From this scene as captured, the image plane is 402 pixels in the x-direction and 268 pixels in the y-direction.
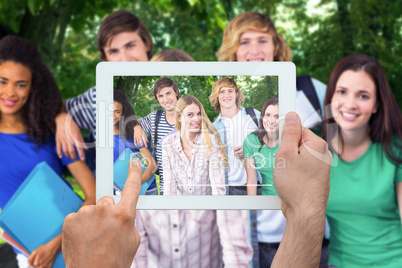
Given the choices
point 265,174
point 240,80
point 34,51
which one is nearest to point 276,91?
point 240,80

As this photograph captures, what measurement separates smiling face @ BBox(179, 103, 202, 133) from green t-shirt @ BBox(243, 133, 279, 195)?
0.15 meters

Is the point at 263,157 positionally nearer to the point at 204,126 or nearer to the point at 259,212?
the point at 204,126

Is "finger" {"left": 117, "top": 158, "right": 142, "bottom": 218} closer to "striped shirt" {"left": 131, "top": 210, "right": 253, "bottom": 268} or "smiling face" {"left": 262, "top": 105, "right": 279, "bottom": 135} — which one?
"smiling face" {"left": 262, "top": 105, "right": 279, "bottom": 135}

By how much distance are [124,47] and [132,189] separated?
5.03 feet

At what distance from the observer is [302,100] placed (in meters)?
2.11

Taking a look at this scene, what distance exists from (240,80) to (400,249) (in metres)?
1.34

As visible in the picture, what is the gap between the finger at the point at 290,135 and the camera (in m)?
1.03

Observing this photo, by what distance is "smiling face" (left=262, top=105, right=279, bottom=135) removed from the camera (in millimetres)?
1147

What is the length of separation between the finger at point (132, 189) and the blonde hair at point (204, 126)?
0.64 ft

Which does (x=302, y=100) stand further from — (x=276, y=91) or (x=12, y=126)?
(x=12, y=126)

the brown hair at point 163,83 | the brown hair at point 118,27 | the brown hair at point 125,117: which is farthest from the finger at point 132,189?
the brown hair at point 118,27

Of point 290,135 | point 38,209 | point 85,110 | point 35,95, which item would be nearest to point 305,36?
point 85,110

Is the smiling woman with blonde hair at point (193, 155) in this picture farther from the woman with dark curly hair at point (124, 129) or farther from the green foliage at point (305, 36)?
the green foliage at point (305, 36)

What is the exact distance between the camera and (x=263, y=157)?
1172 mm
